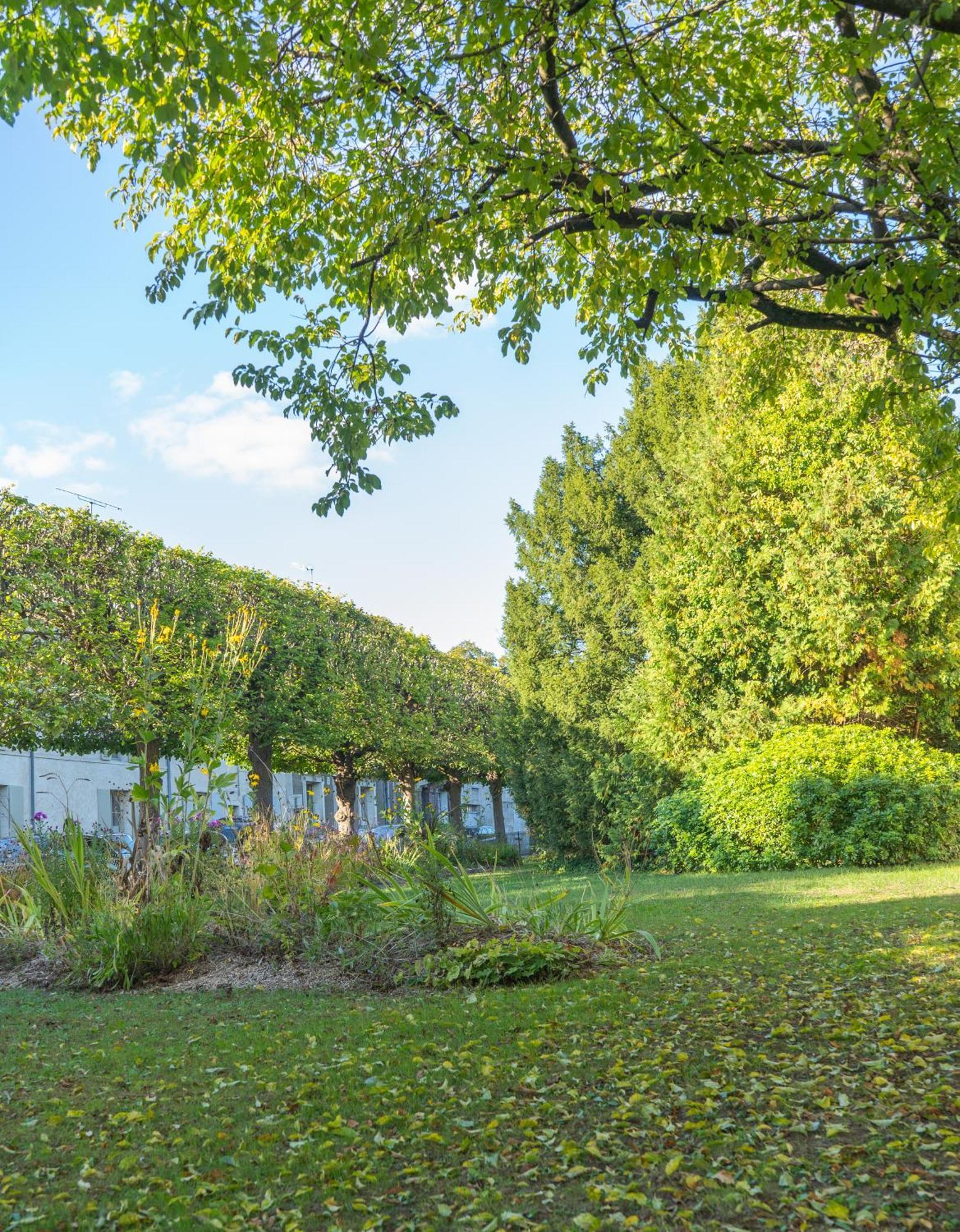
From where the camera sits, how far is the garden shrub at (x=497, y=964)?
6.24 metres

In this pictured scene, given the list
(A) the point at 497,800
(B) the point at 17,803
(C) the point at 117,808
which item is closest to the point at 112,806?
(C) the point at 117,808

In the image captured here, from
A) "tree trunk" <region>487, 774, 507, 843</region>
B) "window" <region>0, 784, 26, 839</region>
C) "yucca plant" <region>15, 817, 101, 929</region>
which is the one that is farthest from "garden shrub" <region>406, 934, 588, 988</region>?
"tree trunk" <region>487, 774, 507, 843</region>

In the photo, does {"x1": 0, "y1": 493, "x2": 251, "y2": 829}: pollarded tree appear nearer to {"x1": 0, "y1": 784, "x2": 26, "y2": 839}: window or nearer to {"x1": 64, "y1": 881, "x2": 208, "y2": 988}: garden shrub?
{"x1": 64, "y1": 881, "x2": 208, "y2": 988}: garden shrub

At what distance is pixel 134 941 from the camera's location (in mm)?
7125

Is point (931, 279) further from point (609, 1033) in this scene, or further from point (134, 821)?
point (134, 821)

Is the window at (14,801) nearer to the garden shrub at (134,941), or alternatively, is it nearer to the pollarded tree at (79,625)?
the pollarded tree at (79,625)

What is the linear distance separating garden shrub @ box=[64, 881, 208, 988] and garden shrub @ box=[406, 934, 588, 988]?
6.68 feet

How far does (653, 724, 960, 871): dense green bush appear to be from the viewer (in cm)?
1350

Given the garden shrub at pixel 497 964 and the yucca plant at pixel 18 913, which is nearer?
the garden shrub at pixel 497 964

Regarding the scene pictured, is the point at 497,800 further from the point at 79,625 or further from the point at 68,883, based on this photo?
the point at 68,883

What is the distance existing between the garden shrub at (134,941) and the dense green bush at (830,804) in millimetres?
9522

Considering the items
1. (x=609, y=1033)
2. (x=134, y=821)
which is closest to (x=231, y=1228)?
(x=609, y=1033)

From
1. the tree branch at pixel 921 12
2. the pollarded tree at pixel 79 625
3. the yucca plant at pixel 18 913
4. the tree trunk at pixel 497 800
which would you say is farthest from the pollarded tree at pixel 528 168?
the tree trunk at pixel 497 800

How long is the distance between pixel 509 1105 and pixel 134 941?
14.3 feet
